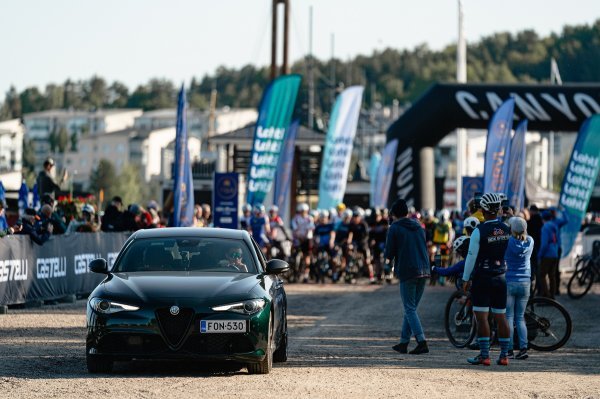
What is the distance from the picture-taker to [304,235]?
34.3 m

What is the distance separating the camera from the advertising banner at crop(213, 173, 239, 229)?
106ft

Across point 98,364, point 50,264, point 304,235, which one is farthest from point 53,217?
point 98,364

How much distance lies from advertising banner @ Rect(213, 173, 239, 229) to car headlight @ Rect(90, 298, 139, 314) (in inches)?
785

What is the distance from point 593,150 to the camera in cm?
3170

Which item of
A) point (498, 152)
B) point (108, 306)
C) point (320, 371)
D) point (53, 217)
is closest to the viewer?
point (108, 306)

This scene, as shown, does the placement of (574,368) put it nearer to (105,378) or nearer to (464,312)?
(464,312)

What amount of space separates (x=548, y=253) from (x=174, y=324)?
14966mm

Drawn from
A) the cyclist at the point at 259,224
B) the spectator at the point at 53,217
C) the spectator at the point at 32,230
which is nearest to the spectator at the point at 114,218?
the spectator at the point at 53,217

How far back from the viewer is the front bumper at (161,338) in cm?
1217

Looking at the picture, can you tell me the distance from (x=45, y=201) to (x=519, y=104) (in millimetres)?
13780

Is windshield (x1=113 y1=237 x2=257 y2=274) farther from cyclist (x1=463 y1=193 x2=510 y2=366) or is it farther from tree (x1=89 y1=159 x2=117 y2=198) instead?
tree (x1=89 y1=159 x2=117 y2=198)

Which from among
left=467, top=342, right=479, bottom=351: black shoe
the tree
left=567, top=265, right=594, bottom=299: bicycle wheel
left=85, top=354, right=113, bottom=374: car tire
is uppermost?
left=85, top=354, right=113, bottom=374: car tire

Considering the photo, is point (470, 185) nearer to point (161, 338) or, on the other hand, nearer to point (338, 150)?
point (338, 150)

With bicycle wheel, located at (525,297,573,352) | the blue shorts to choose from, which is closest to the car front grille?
the blue shorts
